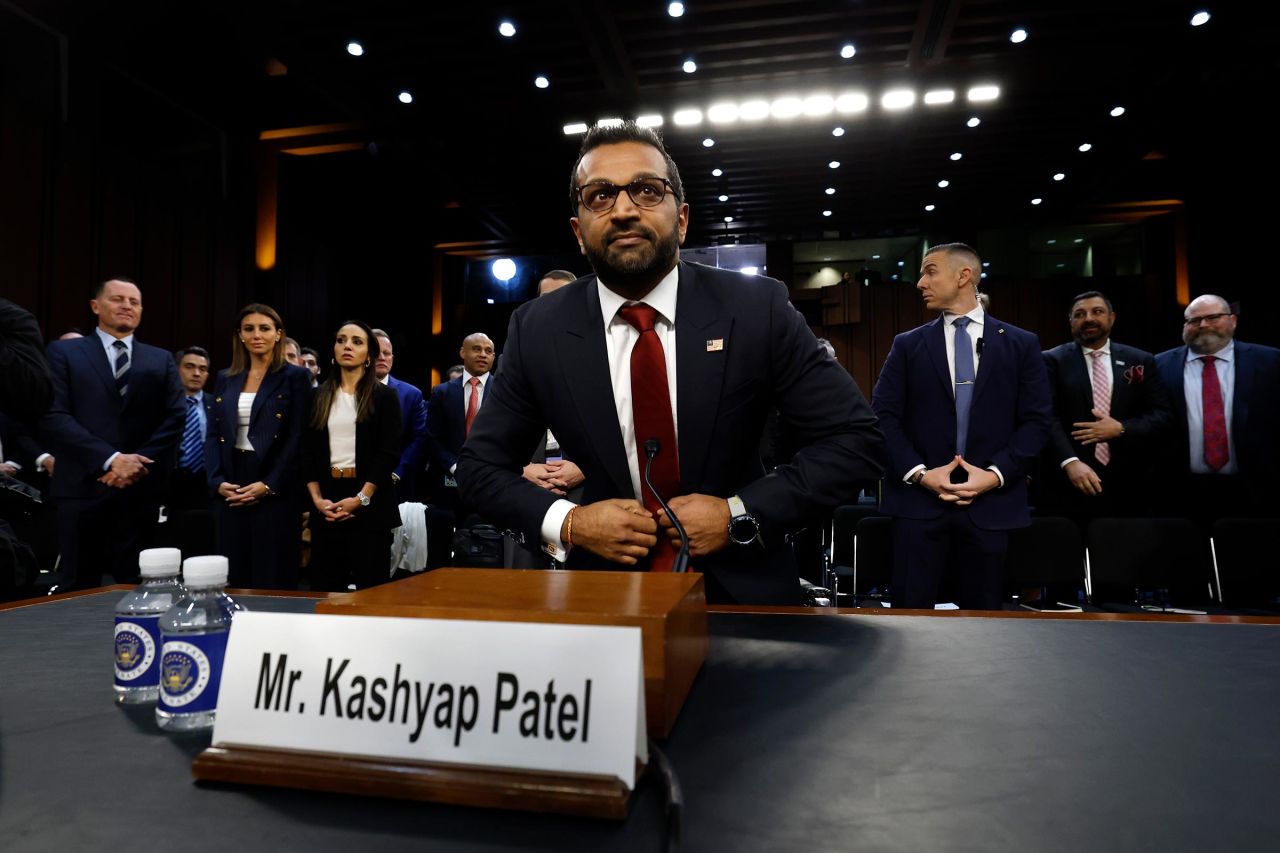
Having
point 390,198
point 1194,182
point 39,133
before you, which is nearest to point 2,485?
point 39,133

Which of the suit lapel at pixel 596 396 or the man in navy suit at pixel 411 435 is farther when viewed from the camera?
the man in navy suit at pixel 411 435

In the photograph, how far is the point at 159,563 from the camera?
2.15 ft

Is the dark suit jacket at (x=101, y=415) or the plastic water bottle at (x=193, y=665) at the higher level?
the dark suit jacket at (x=101, y=415)

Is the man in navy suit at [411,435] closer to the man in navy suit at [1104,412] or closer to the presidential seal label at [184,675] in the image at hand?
the man in navy suit at [1104,412]

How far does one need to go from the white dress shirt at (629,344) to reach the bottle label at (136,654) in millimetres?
778

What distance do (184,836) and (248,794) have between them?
0.06 meters

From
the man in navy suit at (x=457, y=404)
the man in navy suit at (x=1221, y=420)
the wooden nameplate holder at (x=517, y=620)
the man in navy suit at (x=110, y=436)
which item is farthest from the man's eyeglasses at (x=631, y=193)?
the man in navy suit at (x=1221, y=420)

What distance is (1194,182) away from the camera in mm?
8516

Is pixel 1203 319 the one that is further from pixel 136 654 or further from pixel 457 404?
pixel 136 654

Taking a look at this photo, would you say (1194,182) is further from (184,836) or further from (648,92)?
(184,836)

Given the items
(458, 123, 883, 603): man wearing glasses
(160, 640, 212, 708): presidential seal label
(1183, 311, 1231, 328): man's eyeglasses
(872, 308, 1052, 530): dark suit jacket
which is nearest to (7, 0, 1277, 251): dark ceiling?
(1183, 311, 1231, 328): man's eyeglasses

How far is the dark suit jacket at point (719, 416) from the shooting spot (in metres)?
1.24

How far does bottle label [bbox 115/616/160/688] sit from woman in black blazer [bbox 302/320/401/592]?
2626mm

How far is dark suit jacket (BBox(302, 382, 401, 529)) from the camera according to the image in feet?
10.6
